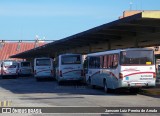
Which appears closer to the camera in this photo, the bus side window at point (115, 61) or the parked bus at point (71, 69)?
the bus side window at point (115, 61)

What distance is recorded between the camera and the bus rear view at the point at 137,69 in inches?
941

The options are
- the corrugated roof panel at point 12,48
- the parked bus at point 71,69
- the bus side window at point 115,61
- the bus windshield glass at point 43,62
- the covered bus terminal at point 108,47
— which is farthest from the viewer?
the corrugated roof panel at point 12,48

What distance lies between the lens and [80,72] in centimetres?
3550

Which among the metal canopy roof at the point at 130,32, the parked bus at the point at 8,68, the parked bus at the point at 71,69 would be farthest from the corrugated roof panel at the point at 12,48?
the parked bus at the point at 71,69

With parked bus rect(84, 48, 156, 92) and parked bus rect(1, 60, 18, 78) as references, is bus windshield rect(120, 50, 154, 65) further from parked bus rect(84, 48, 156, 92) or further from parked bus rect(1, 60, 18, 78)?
parked bus rect(1, 60, 18, 78)

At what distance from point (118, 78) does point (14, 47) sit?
86.7 m

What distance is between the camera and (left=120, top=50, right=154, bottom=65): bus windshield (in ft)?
78.7

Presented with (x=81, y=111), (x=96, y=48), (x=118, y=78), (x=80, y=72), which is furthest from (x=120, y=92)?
(x=96, y=48)

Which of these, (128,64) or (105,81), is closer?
(128,64)

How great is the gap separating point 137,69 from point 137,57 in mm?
655

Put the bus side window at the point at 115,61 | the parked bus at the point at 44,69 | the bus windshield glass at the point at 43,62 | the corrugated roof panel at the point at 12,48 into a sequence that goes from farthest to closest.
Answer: the corrugated roof panel at the point at 12,48, the bus windshield glass at the point at 43,62, the parked bus at the point at 44,69, the bus side window at the point at 115,61

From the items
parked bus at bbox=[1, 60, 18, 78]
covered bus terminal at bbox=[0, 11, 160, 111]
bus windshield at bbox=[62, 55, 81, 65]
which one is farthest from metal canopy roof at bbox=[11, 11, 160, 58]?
parked bus at bbox=[1, 60, 18, 78]

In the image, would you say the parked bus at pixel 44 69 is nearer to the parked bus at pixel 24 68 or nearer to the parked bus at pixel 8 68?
the parked bus at pixel 8 68

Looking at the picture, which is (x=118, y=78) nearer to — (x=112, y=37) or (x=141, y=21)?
(x=141, y=21)
